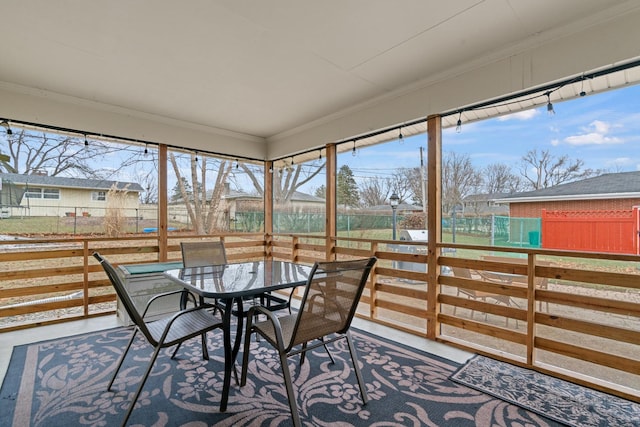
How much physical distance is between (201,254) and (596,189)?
3380 mm

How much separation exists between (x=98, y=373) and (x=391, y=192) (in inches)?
125

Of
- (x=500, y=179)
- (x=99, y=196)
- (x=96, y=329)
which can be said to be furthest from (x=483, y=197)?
(x=99, y=196)

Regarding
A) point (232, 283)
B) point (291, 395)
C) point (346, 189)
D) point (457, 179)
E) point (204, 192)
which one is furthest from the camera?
A: point (204, 192)

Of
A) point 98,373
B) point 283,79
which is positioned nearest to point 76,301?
point 98,373

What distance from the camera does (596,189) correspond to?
230cm

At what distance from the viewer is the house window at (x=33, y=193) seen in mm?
3383

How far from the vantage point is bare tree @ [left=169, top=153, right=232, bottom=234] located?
447 centimetres

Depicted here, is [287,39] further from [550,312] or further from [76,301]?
[76,301]

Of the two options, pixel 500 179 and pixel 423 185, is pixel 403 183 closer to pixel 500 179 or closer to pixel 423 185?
pixel 423 185

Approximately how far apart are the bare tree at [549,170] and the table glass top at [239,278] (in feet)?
6.76

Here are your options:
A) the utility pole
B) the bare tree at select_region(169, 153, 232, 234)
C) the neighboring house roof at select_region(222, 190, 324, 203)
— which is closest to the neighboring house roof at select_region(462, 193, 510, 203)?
the utility pole

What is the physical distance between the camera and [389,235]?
11.9 feet

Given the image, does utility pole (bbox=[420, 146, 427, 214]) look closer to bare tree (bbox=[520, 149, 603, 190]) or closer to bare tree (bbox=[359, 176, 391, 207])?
bare tree (bbox=[359, 176, 391, 207])

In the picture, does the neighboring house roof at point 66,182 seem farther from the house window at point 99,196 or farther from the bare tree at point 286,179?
the bare tree at point 286,179
